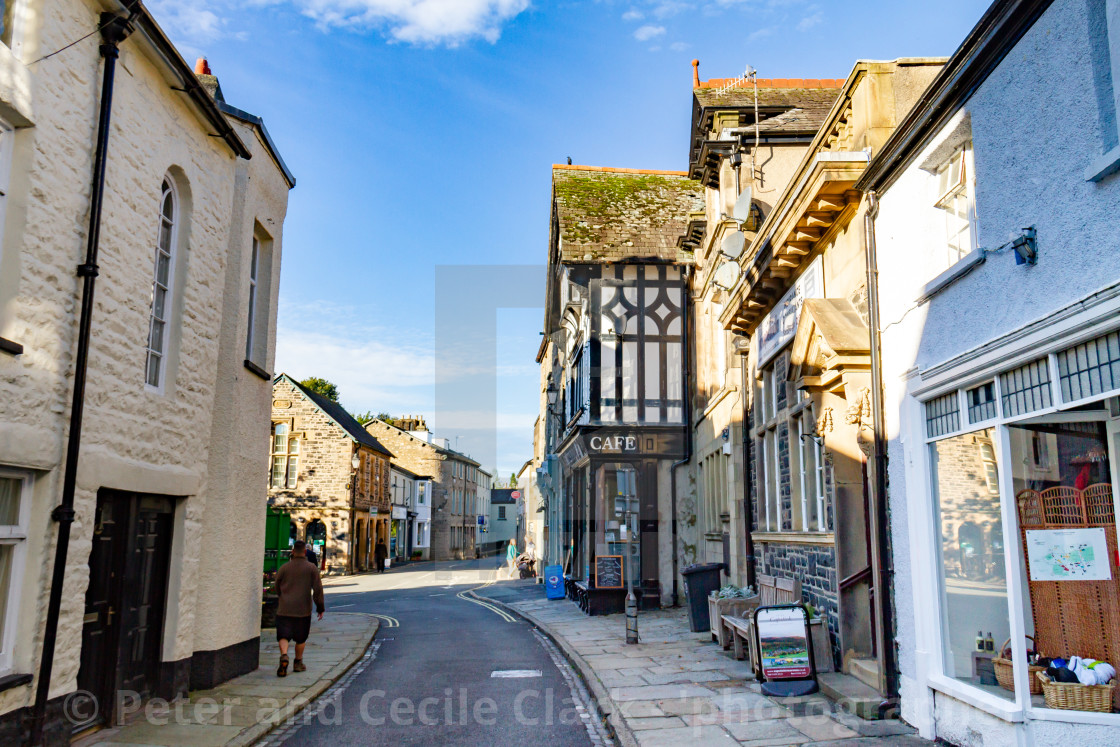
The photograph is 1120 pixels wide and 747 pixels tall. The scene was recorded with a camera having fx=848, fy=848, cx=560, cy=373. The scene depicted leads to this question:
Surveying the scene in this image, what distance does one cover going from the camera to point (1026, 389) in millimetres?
5559

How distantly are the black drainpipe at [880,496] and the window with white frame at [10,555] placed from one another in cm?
679

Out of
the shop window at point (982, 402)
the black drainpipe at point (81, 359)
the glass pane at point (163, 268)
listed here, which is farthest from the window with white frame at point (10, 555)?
the shop window at point (982, 402)

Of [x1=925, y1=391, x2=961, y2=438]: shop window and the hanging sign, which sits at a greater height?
[x1=925, y1=391, x2=961, y2=438]: shop window

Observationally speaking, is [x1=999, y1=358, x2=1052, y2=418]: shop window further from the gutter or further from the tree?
the tree

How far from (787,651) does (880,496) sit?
1.84 meters

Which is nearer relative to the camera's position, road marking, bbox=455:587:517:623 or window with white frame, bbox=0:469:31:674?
window with white frame, bbox=0:469:31:674

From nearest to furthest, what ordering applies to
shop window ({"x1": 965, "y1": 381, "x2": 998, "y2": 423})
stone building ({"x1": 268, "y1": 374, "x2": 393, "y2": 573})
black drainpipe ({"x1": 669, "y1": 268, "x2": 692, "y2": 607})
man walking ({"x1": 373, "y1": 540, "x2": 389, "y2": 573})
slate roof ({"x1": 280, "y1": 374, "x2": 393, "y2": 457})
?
shop window ({"x1": 965, "y1": 381, "x2": 998, "y2": 423}) < black drainpipe ({"x1": 669, "y1": 268, "x2": 692, "y2": 607}) < stone building ({"x1": 268, "y1": 374, "x2": 393, "y2": 573}) < slate roof ({"x1": 280, "y1": 374, "x2": 393, "y2": 457}) < man walking ({"x1": 373, "y1": 540, "x2": 389, "y2": 573})

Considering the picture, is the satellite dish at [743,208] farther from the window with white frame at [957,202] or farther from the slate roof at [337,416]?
the slate roof at [337,416]

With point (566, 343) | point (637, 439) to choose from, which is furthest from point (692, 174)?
point (566, 343)

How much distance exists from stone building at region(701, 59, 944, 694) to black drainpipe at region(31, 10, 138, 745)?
252 inches

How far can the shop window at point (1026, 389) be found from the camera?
17.6 ft

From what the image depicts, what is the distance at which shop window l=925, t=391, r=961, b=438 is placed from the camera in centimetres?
651

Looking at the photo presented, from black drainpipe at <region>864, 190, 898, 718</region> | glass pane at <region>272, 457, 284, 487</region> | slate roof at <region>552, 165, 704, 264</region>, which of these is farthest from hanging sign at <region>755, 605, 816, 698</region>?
glass pane at <region>272, 457, 284, 487</region>

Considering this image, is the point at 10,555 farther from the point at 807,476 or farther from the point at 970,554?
the point at 807,476
